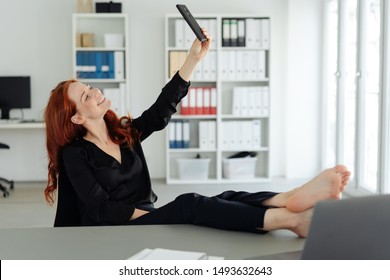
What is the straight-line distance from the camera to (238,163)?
21.7 ft

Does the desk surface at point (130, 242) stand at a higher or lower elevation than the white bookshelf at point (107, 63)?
lower

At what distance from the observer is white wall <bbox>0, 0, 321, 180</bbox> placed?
6.62 m

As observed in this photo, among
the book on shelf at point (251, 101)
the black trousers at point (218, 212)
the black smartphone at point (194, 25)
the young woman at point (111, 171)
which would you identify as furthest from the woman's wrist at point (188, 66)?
the book on shelf at point (251, 101)

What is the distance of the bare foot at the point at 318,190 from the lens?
1.79 meters

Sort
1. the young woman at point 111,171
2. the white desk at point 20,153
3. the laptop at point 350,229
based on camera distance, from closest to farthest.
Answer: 1. the laptop at point 350,229
2. the young woman at point 111,171
3. the white desk at point 20,153

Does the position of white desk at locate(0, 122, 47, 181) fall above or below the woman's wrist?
below

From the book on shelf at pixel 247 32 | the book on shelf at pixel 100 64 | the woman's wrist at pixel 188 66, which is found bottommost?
the woman's wrist at pixel 188 66

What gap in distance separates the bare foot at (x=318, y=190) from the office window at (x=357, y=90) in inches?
127

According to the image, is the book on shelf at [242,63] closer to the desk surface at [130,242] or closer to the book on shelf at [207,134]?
the book on shelf at [207,134]

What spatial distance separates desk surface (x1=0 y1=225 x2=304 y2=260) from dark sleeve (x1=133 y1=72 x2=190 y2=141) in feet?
3.27

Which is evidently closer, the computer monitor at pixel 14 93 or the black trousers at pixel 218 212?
the black trousers at pixel 218 212

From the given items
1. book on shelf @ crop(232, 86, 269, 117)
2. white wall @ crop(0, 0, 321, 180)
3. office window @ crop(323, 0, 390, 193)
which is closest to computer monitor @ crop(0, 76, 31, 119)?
white wall @ crop(0, 0, 321, 180)

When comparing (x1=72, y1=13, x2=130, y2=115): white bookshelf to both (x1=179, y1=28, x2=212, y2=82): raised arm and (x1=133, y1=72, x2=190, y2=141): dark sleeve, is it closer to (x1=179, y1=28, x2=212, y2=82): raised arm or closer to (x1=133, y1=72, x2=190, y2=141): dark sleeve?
(x1=133, y1=72, x2=190, y2=141): dark sleeve

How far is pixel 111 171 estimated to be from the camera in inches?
100
